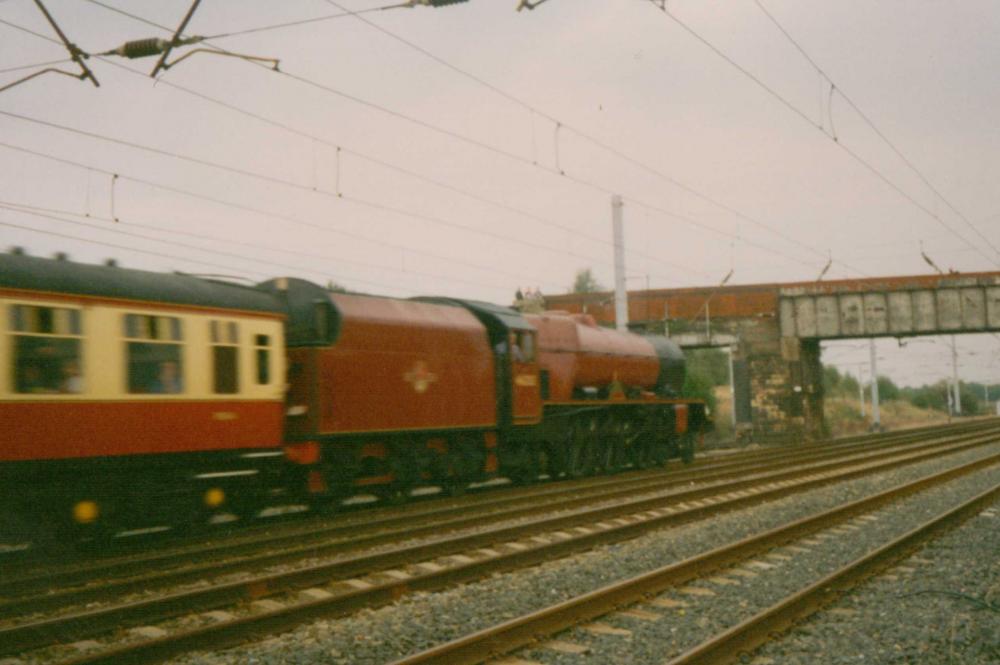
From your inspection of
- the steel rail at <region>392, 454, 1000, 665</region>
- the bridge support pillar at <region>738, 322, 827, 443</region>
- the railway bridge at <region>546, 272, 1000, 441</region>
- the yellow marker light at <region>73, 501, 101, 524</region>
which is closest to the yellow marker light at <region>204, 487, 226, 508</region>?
the yellow marker light at <region>73, 501, 101, 524</region>

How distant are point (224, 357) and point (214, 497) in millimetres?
1747

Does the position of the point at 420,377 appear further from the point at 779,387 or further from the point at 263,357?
the point at 779,387

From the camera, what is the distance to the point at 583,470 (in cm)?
2131

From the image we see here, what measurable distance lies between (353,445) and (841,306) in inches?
1316

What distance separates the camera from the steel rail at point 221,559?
333 inches

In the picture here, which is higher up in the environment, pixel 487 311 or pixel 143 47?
pixel 143 47

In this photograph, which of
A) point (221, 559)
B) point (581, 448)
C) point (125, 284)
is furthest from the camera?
point (581, 448)

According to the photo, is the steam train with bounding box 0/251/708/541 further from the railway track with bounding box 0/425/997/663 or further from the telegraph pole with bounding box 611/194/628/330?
the telegraph pole with bounding box 611/194/628/330

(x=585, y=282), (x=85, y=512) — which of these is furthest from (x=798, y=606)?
(x=585, y=282)

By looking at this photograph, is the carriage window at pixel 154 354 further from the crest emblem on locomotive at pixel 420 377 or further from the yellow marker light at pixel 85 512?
the crest emblem on locomotive at pixel 420 377

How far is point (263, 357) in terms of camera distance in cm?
1291

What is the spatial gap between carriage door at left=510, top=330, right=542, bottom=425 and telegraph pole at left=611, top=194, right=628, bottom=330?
31.0ft

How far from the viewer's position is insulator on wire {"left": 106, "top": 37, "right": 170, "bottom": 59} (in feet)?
30.9

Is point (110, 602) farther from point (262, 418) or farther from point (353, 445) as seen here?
point (353, 445)
